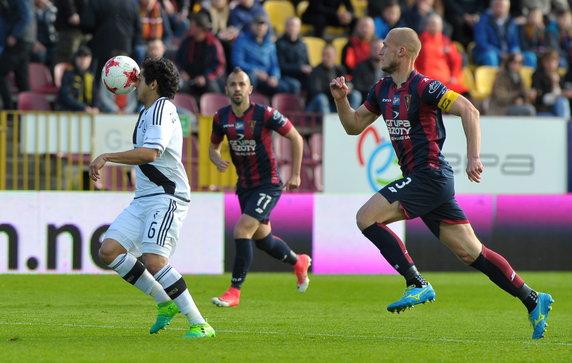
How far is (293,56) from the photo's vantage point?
60.5 feet

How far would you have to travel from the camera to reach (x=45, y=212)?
14.2 meters

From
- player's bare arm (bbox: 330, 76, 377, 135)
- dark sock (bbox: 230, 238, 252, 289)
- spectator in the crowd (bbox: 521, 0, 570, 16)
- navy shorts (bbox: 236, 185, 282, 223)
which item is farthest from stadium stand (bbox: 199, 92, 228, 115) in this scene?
player's bare arm (bbox: 330, 76, 377, 135)

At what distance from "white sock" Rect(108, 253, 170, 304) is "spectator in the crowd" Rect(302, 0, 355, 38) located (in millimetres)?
12664

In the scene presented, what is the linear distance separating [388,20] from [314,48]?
1.39 metres

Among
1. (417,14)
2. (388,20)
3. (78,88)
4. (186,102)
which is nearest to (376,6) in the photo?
(388,20)

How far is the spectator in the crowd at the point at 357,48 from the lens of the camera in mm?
18531

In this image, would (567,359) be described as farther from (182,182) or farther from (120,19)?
(120,19)

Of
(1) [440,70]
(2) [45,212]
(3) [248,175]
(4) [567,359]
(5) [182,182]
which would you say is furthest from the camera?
(1) [440,70]

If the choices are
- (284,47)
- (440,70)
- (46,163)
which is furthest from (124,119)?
(440,70)

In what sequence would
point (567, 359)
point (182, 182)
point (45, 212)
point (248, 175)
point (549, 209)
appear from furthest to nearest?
1. point (549, 209)
2. point (45, 212)
3. point (248, 175)
4. point (182, 182)
5. point (567, 359)

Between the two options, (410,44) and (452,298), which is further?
(452,298)

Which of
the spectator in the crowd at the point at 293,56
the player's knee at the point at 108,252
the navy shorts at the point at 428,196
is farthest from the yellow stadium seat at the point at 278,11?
the player's knee at the point at 108,252

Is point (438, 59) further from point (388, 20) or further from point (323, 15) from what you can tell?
point (323, 15)

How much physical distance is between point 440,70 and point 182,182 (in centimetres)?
1083
